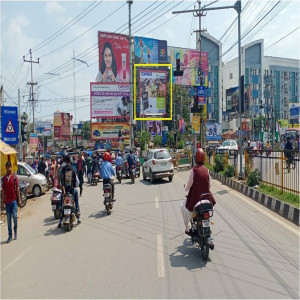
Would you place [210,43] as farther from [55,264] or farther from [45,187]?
[55,264]

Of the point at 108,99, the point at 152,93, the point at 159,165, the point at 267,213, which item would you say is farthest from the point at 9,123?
the point at 108,99

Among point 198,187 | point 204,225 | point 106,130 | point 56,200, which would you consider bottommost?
point 56,200

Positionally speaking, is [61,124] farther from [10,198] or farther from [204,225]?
[204,225]

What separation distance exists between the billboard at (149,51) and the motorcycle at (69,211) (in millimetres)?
53784

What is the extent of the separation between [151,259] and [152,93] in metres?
33.7

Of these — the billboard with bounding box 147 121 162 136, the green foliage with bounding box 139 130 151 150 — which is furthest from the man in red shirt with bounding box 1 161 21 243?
the billboard with bounding box 147 121 162 136

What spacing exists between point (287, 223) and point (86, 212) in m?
5.96

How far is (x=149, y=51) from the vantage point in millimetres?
61531

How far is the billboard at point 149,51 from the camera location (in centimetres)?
6038

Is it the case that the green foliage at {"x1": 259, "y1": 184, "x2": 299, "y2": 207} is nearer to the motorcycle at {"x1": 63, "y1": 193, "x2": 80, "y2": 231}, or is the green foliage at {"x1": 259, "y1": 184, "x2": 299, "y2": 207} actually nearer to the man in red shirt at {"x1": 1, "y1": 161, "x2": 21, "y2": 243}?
the motorcycle at {"x1": 63, "y1": 193, "x2": 80, "y2": 231}

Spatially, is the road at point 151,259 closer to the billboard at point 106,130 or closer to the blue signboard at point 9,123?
the blue signboard at point 9,123

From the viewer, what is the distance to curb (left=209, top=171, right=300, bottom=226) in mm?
8539

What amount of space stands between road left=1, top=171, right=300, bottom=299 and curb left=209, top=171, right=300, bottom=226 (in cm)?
23

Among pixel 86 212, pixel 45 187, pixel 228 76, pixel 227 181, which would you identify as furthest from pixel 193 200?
pixel 228 76
